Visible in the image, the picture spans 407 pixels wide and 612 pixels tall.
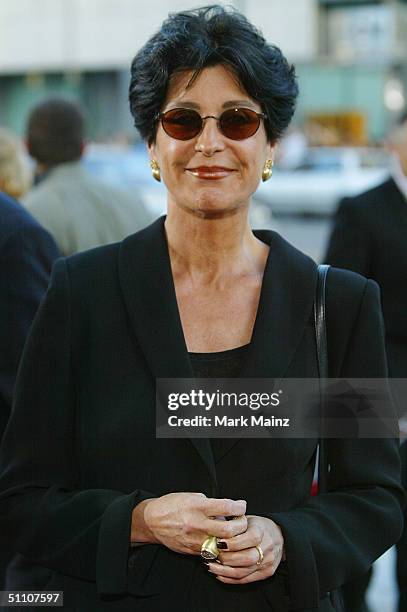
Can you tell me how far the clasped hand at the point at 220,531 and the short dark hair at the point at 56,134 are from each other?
317 cm

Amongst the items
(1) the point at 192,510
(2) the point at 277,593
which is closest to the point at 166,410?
(1) the point at 192,510

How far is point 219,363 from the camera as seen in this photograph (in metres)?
2.26

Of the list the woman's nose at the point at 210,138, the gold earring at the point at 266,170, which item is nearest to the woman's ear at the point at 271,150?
the gold earring at the point at 266,170

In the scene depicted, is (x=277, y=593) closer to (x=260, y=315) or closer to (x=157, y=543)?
(x=157, y=543)

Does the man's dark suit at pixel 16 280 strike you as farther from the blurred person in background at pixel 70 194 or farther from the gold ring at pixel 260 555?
the blurred person in background at pixel 70 194

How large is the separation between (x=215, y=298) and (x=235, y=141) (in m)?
0.37

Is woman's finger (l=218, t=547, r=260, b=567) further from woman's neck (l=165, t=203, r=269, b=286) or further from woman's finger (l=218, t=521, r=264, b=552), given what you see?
woman's neck (l=165, t=203, r=269, b=286)

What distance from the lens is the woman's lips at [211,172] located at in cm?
230

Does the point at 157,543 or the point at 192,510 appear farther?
the point at 157,543

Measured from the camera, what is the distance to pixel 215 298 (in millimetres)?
2395

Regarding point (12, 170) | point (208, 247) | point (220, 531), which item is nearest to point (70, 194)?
point (12, 170)

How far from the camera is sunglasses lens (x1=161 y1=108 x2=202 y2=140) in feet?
7.52

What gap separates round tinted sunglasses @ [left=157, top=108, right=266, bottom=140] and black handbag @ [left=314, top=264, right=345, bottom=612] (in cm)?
39

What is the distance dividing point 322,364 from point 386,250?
167 centimetres
